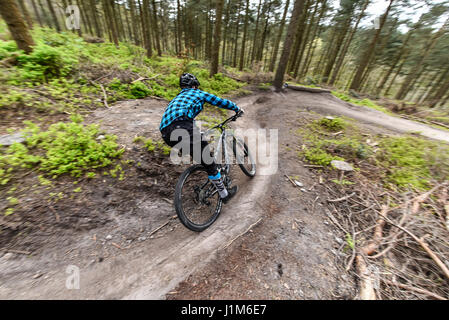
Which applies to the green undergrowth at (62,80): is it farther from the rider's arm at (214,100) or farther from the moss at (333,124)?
the moss at (333,124)

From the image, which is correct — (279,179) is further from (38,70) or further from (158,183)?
(38,70)

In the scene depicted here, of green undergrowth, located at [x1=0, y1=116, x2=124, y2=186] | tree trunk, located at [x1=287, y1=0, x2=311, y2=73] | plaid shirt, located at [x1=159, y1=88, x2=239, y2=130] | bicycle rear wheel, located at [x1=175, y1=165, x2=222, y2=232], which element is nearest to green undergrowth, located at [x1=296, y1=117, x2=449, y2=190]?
bicycle rear wheel, located at [x1=175, y1=165, x2=222, y2=232]

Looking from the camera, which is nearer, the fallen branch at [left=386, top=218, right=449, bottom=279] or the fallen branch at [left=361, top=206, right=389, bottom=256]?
the fallen branch at [left=386, top=218, right=449, bottom=279]

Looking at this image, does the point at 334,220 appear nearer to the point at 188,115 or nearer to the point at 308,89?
the point at 188,115

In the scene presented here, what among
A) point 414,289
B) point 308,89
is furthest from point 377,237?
point 308,89

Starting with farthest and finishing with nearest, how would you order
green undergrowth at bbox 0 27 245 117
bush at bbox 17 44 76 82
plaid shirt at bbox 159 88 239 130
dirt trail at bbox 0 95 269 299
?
bush at bbox 17 44 76 82 < green undergrowth at bbox 0 27 245 117 < plaid shirt at bbox 159 88 239 130 < dirt trail at bbox 0 95 269 299

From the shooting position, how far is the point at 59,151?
3.83m

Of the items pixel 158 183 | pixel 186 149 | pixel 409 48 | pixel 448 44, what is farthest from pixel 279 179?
pixel 409 48

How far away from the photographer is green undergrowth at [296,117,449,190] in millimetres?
4883

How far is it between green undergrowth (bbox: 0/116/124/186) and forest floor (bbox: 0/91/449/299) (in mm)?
412

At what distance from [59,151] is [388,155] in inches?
366

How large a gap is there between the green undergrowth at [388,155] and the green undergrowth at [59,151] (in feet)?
19.4

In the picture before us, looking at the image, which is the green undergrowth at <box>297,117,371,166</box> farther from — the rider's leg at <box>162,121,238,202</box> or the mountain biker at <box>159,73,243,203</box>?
the mountain biker at <box>159,73,243,203</box>

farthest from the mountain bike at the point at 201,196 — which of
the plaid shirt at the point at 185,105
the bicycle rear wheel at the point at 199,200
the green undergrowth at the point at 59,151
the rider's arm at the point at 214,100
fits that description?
the green undergrowth at the point at 59,151
